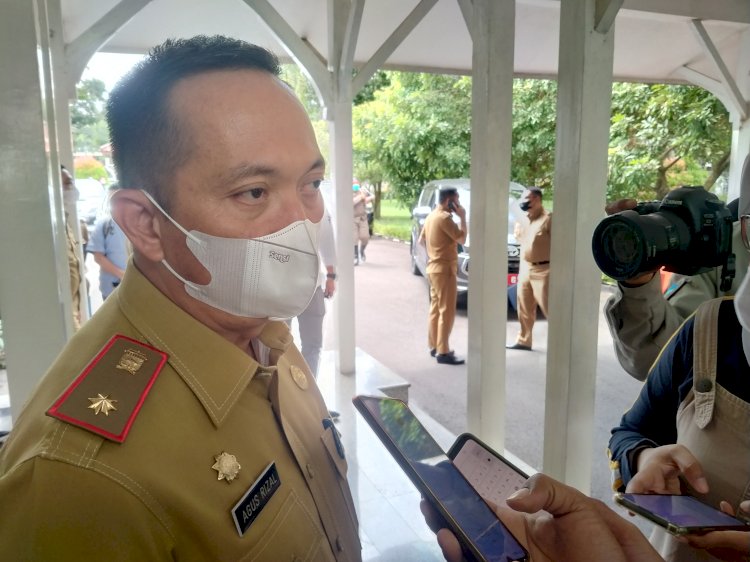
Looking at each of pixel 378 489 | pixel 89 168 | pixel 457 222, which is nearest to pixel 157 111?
pixel 378 489

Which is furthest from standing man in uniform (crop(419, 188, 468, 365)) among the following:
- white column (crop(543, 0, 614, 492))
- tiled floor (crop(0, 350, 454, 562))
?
white column (crop(543, 0, 614, 492))

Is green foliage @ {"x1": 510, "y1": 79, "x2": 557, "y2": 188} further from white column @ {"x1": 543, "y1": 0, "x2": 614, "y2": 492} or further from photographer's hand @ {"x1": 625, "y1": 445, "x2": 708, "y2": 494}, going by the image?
photographer's hand @ {"x1": 625, "y1": 445, "x2": 708, "y2": 494}

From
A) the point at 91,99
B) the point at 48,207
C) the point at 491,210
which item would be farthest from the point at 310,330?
the point at 91,99

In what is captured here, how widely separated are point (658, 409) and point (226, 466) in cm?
110

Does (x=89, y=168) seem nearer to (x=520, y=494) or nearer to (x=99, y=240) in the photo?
(x=99, y=240)

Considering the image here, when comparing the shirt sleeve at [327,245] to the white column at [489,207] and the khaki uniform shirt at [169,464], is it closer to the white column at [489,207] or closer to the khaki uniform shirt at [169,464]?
the white column at [489,207]

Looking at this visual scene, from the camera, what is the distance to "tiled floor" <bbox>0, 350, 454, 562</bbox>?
2723 millimetres

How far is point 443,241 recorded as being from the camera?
249 inches

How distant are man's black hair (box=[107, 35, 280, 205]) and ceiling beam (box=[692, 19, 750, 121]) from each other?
5.86 metres

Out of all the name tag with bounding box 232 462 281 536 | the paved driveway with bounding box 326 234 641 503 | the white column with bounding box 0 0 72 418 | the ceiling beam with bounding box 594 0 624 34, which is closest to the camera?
the name tag with bounding box 232 462 281 536

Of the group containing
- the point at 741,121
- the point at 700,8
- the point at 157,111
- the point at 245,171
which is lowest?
the point at 245,171

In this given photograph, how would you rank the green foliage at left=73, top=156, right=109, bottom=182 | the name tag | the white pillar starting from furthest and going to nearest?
1. the green foliage at left=73, top=156, right=109, bottom=182
2. the white pillar
3. the name tag

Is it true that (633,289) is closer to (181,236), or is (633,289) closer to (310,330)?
(181,236)

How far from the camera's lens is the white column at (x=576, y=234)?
2.12 m
